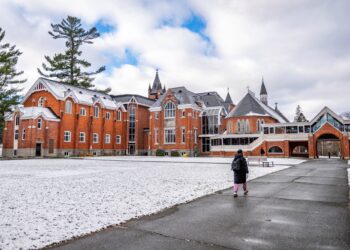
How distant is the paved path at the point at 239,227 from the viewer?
4.82 metres

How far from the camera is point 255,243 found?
486 cm

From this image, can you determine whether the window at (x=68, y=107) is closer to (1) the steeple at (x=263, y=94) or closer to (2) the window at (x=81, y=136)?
(2) the window at (x=81, y=136)

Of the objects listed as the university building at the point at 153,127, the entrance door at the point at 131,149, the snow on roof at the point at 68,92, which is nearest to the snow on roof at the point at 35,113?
the university building at the point at 153,127

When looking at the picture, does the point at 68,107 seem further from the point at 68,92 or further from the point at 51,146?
the point at 51,146

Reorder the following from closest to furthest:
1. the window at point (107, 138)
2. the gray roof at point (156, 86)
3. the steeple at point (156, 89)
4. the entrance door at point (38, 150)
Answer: the entrance door at point (38, 150) → the window at point (107, 138) → the steeple at point (156, 89) → the gray roof at point (156, 86)

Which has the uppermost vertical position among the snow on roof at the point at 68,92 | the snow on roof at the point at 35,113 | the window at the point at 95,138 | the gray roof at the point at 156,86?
the gray roof at the point at 156,86

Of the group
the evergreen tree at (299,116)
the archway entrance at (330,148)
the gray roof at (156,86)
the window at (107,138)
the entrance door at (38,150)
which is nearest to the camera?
the entrance door at (38,150)

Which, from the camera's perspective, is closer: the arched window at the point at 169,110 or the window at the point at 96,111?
the window at the point at 96,111

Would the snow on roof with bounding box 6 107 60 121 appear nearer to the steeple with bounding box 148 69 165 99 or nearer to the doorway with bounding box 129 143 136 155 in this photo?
the doorway with bounding box 129 143 136 155

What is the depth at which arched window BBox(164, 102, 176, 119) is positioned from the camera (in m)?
52.9

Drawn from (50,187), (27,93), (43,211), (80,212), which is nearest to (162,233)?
(80,212)

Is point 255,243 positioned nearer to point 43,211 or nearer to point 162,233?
point 162,233

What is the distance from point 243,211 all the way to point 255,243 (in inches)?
99.2

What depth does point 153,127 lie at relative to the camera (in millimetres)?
54312
